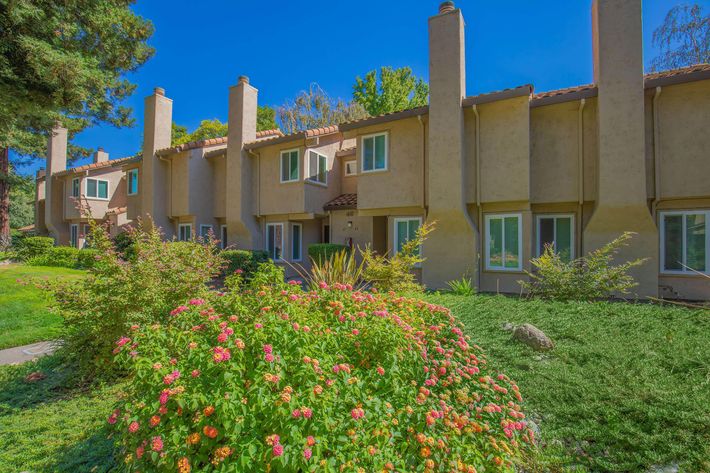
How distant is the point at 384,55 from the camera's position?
32.8 m

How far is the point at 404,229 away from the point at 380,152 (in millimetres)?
3570

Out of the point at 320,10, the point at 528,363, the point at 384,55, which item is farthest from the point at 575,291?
the point at 384,55

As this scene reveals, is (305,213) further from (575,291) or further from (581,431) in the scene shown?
(581,431)

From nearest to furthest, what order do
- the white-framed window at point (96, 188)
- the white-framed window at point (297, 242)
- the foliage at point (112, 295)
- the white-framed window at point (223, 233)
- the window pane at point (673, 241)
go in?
the foliage at point (112, 295), the window pane at point (673, 241), the white-framed window at point (297, 242), the white-framed window at point (223, 233), the white-framed window at point (96, 188)

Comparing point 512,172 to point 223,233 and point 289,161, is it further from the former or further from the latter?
point 223,233

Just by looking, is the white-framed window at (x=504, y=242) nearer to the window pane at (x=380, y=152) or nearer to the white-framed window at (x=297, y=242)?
the window pane at (x=380, y=152)

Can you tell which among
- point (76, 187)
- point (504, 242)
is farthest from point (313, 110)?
point (504, 242)

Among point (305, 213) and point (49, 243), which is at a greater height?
point (305, 213)

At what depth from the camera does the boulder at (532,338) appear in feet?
21.6

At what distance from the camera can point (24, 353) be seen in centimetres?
803

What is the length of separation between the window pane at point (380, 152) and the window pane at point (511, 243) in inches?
224

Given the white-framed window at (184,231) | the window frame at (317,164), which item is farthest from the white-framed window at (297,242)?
the white-framed window at (184,231)

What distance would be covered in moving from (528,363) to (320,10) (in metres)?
18.4

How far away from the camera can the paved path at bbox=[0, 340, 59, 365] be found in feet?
24.7
